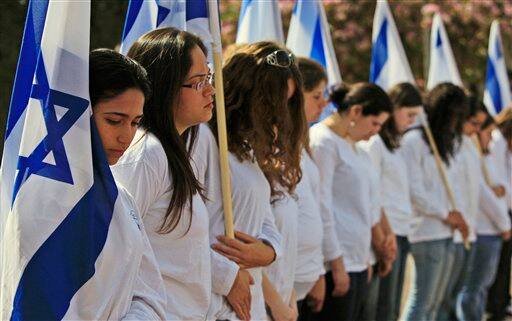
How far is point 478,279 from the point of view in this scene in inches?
340

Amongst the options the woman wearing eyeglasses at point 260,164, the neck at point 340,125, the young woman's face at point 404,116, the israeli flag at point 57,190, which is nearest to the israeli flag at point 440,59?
the young woman's face at point 404,116

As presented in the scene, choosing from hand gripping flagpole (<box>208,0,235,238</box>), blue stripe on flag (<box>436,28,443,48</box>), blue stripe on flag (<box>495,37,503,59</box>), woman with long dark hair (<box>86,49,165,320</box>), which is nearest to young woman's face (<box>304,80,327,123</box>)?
hand gripping flagpole (<box>208,0,235,238</box>)

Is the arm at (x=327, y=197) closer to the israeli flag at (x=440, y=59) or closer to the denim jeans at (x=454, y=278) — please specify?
the denim jeans at (x=454, y=278)

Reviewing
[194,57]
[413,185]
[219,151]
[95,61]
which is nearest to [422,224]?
[413,185]

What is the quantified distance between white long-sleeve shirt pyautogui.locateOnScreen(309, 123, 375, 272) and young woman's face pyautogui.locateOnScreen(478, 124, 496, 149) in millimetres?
3333

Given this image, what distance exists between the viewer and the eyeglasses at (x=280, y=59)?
178 inches

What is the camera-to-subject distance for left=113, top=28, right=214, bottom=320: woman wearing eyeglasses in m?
3.47

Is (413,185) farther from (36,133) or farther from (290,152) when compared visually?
(36,133)

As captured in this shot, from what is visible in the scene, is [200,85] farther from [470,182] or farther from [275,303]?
[470,182]

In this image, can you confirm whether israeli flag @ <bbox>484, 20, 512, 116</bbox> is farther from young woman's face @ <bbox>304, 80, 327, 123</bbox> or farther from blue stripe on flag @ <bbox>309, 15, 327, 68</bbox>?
young woman's face @ <bbox>304, 80, 327, 123</bbox>

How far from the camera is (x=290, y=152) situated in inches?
185

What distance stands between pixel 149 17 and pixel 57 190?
1.77 meters

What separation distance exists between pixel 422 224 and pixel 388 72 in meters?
1.23

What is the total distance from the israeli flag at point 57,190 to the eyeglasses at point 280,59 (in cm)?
168
